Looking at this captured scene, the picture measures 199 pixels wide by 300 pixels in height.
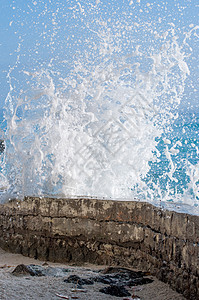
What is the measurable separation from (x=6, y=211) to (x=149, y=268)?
1.98 m

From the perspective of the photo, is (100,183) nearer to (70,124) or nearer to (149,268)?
(70,124)

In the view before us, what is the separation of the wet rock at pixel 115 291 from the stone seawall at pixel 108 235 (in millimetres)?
350

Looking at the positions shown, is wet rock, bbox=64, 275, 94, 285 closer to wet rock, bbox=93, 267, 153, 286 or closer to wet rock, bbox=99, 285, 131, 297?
wet rock, bbox=93, 267, 153, 286

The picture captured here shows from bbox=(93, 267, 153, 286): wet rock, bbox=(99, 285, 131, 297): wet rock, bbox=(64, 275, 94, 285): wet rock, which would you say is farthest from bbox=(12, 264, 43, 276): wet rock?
bbox=(99, 285, 131, 297): wet rock

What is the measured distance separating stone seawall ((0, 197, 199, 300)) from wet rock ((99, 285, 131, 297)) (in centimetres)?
35

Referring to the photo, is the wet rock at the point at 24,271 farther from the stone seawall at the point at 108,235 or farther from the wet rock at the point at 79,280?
the stone seawall at the point at 108,235

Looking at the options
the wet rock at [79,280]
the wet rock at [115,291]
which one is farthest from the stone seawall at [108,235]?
the wet rock at [79,280]

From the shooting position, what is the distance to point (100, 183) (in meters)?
5.28

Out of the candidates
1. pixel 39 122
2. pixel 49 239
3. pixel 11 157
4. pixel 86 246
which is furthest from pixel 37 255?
pixel 39 122

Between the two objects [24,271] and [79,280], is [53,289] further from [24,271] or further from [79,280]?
[24,271]

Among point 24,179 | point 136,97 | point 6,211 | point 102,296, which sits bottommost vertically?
point 102,296

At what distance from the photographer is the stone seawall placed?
3.02 meters

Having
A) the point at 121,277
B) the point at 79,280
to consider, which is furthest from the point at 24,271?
the point at 121,277

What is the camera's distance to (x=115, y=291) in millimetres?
3191
